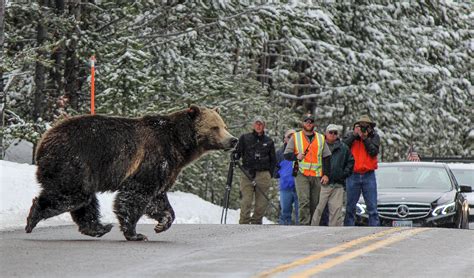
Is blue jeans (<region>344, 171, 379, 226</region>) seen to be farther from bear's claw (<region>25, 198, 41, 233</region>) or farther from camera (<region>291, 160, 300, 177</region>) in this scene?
bear's claw (<region>25, 198, 41, 233</region>)

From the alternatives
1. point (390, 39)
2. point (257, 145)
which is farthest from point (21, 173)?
point (390, 39)

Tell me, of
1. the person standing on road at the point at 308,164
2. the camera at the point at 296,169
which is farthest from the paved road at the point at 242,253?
the camera at the point at 296,169

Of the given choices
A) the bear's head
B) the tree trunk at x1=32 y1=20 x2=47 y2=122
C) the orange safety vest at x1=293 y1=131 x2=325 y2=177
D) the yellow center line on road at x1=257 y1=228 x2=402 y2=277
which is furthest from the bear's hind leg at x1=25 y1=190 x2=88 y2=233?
the tree trunk at x1=32 y1=20 x2=47 y2=122

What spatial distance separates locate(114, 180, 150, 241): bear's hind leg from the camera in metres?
12.6

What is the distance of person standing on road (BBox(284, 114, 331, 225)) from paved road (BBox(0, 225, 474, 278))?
3.81m

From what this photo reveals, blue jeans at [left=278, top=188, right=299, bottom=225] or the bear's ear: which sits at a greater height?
the bear's ear

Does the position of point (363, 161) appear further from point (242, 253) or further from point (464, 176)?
point (242, 253)

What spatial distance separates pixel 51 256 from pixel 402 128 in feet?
108

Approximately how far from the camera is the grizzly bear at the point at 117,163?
41.0 feet

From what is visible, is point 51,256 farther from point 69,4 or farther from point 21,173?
point 69,4

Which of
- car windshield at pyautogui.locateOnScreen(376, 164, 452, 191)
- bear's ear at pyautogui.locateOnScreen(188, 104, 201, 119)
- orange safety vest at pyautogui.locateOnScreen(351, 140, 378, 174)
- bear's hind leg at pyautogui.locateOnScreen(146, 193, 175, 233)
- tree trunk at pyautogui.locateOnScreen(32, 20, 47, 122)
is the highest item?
tree trunk at pyautogui.locateOnScreen(32, 20, 47, 122)

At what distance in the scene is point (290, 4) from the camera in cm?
2789

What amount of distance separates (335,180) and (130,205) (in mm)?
6829

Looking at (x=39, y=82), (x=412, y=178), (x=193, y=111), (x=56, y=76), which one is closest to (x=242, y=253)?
(x=193, y=111)
